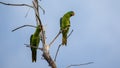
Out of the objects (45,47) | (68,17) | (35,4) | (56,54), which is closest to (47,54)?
(45,47)

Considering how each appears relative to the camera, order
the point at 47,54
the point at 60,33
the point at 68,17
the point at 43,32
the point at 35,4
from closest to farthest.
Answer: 1. the point at 47,54
2. the point at 43,32
3. the point at 35,4
4. the point at 60,33
5. the point at 68,17

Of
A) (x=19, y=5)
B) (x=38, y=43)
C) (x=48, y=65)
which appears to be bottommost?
(x=48, y=65)

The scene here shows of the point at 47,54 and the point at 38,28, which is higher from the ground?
the point at 38,28

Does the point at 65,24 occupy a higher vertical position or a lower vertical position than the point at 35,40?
higher

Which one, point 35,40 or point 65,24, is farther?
point 65,24

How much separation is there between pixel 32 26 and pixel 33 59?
723mm

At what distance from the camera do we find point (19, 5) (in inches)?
187

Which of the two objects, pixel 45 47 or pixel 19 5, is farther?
pixel 19 5

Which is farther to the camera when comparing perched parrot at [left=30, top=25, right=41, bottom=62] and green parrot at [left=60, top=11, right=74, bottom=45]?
green parrot at [left=60, top=11, right=74, bottom=45]

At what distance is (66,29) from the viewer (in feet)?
18.2

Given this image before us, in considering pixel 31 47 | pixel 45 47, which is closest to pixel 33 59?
pixel 31 47

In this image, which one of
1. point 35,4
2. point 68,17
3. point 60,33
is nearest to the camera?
point 35,4

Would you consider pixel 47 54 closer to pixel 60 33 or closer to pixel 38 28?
pixel 38 28

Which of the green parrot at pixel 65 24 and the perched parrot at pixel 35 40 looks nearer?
the perched parrot at pixel 35 40
